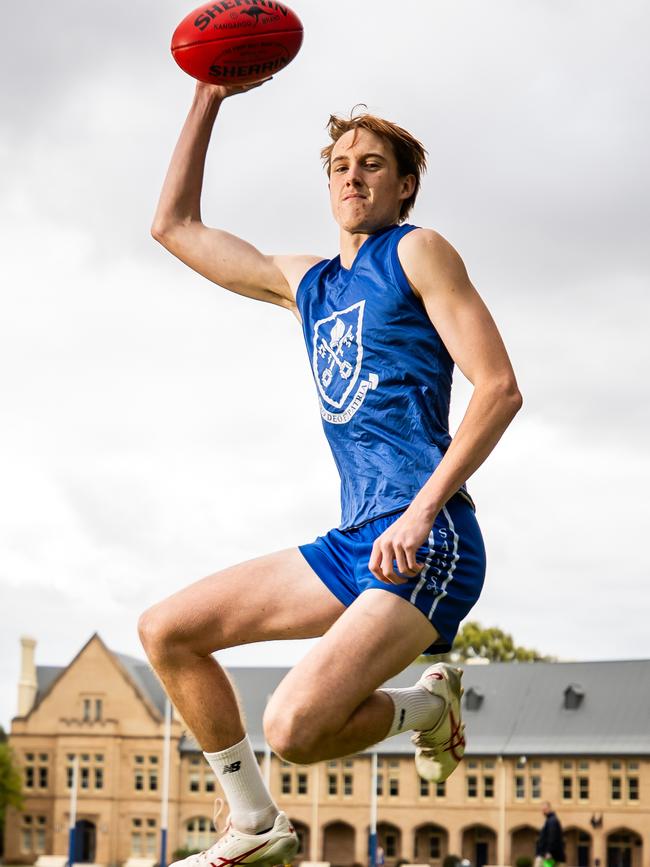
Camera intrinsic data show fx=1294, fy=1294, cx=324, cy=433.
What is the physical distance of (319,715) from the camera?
4.13 meters

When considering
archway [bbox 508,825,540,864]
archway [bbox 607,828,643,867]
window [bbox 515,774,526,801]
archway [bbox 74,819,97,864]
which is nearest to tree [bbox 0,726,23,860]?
archway [bbox 74,819,97,864]

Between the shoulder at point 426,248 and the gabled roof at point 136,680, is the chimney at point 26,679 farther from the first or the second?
Answer: the shoulder at point 426,248

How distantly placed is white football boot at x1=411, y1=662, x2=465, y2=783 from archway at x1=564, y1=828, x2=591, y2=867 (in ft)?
224

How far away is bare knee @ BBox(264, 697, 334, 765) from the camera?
13.5 ft

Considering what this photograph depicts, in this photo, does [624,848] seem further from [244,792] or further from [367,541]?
[367,541]

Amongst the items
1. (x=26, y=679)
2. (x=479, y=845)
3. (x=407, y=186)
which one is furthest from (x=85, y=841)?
(x=407, y=186)

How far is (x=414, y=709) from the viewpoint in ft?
15.6

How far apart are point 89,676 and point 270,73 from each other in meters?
75.0

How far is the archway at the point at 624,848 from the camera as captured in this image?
68.9m

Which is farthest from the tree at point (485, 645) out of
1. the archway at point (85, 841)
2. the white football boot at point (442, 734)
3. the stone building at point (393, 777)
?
the white football boot at point (442, 734)

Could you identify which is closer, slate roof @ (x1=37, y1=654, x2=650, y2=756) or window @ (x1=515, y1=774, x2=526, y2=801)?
slate roof @ (x1=37, y1=654, x2=650, y2=756)

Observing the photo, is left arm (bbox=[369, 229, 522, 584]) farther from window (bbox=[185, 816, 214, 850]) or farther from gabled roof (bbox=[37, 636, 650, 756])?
window (bbox=[185, 816, 214, 850])

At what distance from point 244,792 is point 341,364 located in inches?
61.9

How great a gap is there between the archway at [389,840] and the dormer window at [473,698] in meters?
8.04
